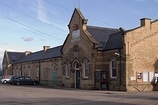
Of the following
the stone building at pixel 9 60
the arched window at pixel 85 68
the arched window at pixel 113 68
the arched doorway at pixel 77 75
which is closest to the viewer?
the arched window at pixel 113 68

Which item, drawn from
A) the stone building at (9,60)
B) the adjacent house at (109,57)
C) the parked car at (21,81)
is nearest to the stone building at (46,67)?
the parked car at (21,81)

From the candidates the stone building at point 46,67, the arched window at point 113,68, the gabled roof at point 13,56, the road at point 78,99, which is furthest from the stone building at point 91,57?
the gabled roof at point 13,56

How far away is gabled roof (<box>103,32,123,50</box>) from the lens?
3522 centimetres

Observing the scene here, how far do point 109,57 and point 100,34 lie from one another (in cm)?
531

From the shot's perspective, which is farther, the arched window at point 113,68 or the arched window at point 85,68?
the arched window at point 85,68

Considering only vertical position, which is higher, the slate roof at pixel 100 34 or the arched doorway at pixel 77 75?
the slate roof at pixel 100 34

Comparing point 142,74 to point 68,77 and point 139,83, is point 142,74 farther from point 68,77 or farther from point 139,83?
point 68,77

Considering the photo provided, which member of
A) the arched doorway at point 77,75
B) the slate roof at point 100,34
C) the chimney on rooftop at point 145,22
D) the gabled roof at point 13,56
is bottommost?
the arched doorway at point 77,75

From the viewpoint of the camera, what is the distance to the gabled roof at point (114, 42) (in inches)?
1387

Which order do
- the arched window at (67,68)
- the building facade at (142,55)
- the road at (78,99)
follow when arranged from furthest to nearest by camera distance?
the arched window at (67,68) < the building facade at (142,55) < the road at (78,99)

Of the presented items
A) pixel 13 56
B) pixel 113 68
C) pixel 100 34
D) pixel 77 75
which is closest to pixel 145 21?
pixel 113 68

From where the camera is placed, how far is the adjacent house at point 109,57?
3394cm

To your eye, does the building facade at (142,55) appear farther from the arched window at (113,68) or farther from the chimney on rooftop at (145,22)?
the arched window at (113,68)

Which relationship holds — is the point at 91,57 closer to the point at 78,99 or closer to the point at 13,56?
the point at 78,99
